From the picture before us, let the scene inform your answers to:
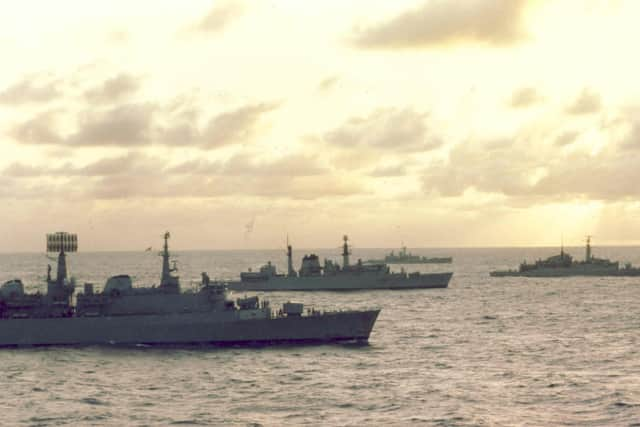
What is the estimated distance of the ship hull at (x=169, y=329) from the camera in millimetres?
54250

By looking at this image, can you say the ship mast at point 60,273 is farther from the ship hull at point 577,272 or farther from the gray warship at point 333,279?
the ship hull at point 577,272

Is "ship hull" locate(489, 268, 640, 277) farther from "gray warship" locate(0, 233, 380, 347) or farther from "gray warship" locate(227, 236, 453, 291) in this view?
"gray warship" locate(0, 233, 380, 347)

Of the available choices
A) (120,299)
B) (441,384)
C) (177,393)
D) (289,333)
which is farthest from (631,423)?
(120,299)

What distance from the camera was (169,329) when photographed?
178 ft

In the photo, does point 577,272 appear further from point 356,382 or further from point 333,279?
point 356,382

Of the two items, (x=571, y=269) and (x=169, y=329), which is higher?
(x=571, y=269)

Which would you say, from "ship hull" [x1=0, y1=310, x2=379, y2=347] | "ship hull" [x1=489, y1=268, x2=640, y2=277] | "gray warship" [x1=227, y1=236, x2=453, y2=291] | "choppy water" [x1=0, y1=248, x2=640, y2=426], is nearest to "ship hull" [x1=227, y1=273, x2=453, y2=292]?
"gray warship" [x1=227, y1=236, x2=453, y2=291]

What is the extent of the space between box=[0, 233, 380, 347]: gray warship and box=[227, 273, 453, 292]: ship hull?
61.7 m

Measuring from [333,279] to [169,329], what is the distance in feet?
211

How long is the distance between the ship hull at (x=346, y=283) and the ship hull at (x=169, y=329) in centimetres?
6136

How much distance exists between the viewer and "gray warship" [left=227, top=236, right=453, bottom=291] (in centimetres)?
11744

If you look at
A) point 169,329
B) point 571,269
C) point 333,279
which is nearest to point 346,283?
point 333,279

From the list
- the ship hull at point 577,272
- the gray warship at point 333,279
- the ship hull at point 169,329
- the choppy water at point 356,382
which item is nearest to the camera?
the choppy water at point 356,382

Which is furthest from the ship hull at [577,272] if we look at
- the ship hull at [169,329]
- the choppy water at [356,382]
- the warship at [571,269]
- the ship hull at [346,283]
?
the ship hull at [169,329]
